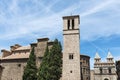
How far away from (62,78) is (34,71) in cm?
565

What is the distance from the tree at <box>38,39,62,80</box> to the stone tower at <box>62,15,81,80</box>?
102cm

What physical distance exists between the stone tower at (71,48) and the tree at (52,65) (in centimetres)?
102

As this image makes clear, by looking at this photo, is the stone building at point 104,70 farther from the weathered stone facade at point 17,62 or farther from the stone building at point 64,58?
the weathered stone facade at point 17,62

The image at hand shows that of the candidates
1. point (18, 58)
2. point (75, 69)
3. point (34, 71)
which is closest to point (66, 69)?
Result: point (75, 69)

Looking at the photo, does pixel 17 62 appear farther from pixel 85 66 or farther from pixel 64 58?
pixel 85 66

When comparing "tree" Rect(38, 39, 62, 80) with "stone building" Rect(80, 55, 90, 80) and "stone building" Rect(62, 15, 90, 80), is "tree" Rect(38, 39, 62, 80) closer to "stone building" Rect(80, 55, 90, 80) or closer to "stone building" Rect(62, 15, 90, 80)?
"stone building" Rect(62, 15, 90, 80)

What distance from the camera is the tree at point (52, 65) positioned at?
113ft

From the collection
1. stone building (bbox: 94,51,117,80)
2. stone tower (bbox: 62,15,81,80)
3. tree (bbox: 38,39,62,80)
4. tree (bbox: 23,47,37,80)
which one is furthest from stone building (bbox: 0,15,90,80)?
stone building (bbox: 94,51,117,80)

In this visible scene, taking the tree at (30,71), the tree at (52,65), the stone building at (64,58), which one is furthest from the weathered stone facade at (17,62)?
the tree at (52,65)

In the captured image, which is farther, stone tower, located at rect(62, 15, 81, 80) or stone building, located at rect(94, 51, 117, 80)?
stone building, located at rect(94, 51, 117, 80)

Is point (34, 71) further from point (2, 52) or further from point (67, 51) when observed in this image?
point (2, 52)

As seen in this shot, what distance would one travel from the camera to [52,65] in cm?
3509

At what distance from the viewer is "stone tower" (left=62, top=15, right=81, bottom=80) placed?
35.6 meters

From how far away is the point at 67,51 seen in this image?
37156 mm
